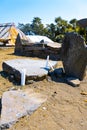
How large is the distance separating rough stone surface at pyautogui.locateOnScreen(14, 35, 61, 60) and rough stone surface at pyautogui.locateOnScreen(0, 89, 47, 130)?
718cm

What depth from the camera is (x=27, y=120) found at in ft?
16.6

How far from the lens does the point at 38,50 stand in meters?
14.1

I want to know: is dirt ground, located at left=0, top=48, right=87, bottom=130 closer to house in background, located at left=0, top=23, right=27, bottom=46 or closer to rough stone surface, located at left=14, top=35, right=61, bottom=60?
rough stone surface, located at left=14, top=35, right=61, bottom=60

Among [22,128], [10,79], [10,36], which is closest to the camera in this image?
[22,128]

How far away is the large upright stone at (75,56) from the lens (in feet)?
26.5

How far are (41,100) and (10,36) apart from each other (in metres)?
18.7

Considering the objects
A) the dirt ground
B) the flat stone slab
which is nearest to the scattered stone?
A: the dirt ground

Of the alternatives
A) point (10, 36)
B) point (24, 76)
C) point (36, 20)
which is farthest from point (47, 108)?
point (36, 20)

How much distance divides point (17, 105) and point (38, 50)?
8.87 m

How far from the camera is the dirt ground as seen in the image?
16.4ft

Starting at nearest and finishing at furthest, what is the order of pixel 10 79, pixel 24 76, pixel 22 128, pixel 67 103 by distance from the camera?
pixel 22 128
pixel 67 103
pixel 24 76
pixel 10 79

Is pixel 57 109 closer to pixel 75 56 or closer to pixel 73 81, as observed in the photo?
pixel 73 81

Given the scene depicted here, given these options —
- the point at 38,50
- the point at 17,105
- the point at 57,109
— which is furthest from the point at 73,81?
the point at 38,50

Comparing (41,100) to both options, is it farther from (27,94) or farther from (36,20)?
(36,20)
